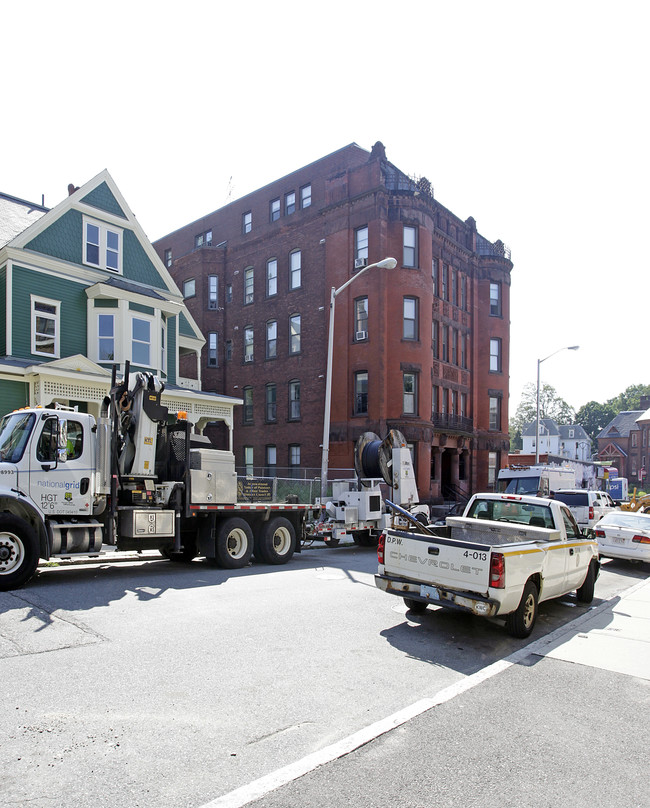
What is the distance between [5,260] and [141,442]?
489 inches

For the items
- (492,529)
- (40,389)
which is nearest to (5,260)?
(40,389)

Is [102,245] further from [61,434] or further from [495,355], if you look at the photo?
[495,355]

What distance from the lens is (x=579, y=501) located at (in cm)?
2153

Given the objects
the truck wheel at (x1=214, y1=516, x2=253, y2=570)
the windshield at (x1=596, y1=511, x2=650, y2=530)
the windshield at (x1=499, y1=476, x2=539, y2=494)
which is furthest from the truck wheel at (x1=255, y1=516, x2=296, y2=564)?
the windshield at (x1=499, y1=476, x2=539, y2=494)

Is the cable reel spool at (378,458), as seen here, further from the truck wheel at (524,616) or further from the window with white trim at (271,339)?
the window with white trim at (271,339)

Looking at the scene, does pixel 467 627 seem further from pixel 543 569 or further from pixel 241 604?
pixel 241 604

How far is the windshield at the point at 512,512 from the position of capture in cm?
938

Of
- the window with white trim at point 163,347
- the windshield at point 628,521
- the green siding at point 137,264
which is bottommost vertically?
the windshield at point 628,521

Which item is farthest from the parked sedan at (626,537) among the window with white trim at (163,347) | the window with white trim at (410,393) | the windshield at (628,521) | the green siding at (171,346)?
the green siding at (171,346)

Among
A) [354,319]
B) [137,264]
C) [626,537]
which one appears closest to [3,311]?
[137,264]

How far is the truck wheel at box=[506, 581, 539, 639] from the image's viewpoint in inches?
303

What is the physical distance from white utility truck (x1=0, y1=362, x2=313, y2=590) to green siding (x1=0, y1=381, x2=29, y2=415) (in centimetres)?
866

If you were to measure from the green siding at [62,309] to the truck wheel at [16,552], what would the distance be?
1241 centimetres

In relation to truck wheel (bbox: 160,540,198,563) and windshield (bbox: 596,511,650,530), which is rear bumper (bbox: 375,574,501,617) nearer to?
truck wheel (bbox: 160,540,198,563)
